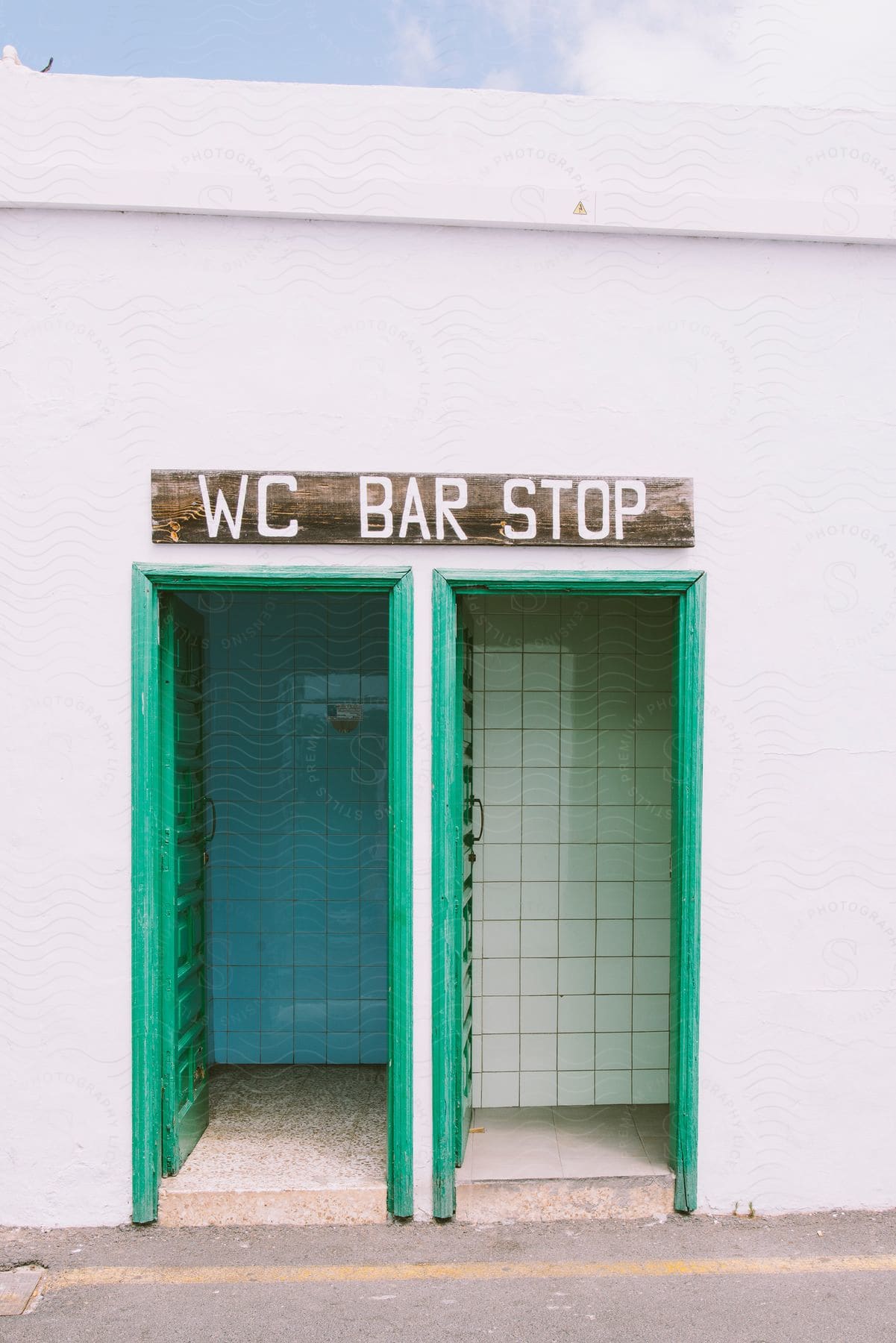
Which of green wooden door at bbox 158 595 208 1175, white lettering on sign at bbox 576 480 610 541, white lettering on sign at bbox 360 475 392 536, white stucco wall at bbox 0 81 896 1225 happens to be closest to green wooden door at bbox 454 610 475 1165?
white stucco wall at bbox 0 81 896 1225

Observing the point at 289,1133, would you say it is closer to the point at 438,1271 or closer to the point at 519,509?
the point at 438,1271

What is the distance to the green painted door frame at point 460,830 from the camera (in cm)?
396

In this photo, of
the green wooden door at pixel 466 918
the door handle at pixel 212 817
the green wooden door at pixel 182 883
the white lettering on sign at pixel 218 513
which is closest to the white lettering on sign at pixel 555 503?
the green wooden door at pixel 466 918

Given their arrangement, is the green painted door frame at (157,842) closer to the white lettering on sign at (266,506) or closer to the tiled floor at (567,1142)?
the white lettering on sign at (266,506)

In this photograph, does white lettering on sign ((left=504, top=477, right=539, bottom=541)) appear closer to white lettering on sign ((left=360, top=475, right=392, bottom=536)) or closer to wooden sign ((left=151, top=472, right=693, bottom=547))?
wooden sign ((left=151, top=472, right=693, bottom=547))

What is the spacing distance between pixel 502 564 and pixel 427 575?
12.1 inches

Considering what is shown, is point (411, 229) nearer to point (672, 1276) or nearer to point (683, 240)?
point (683, 240)

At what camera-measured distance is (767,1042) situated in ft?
13.3

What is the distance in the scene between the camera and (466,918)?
178 inches

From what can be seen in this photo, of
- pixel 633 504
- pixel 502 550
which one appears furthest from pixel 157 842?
pixel 633 504

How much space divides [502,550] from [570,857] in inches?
72.2

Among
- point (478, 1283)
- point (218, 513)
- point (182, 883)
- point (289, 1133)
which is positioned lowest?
point (478, 1283)

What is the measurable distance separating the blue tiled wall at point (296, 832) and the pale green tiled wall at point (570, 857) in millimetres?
747

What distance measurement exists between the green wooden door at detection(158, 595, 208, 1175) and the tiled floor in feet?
4.13
